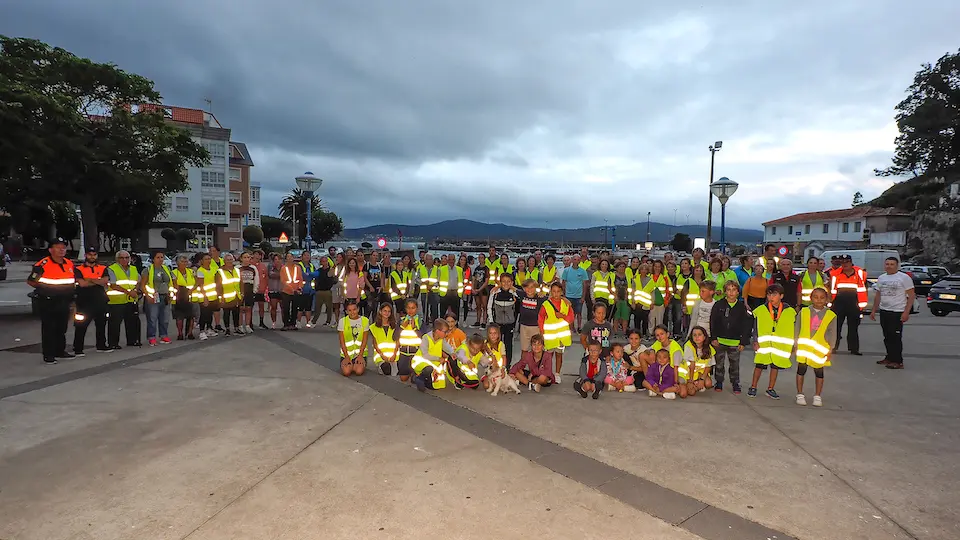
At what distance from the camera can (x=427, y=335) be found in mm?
6867

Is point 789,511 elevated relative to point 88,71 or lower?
lower

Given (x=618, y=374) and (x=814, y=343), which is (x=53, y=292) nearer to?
(x=618, y=374)

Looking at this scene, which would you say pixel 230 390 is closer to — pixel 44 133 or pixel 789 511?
pixel 789 511

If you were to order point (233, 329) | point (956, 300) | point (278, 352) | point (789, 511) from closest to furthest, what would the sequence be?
point (789, 511), point (278, 352), point (233, 329), point (956, 300)

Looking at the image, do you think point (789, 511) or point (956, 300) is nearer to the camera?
point (789, 511)

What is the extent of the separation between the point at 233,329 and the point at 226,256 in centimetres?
177

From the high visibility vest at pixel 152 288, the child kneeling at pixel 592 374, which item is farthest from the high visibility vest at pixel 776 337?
the high visibility vest at pixel 152 288

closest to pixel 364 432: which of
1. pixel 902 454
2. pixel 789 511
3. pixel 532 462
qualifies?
pixel 532 462

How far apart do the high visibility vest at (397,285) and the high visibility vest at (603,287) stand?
4.20 metres

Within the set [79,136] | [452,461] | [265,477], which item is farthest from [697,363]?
[79,136]

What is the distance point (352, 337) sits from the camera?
757 cm

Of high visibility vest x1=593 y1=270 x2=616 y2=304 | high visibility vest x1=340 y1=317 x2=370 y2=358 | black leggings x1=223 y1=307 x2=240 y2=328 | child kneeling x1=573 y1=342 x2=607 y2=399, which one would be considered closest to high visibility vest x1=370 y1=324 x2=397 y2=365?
high visibility vest x1=340 y1=317 x2=370 y2=358

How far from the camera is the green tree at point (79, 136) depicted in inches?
492

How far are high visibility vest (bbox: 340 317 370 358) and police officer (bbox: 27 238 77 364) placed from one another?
14.5 feet
